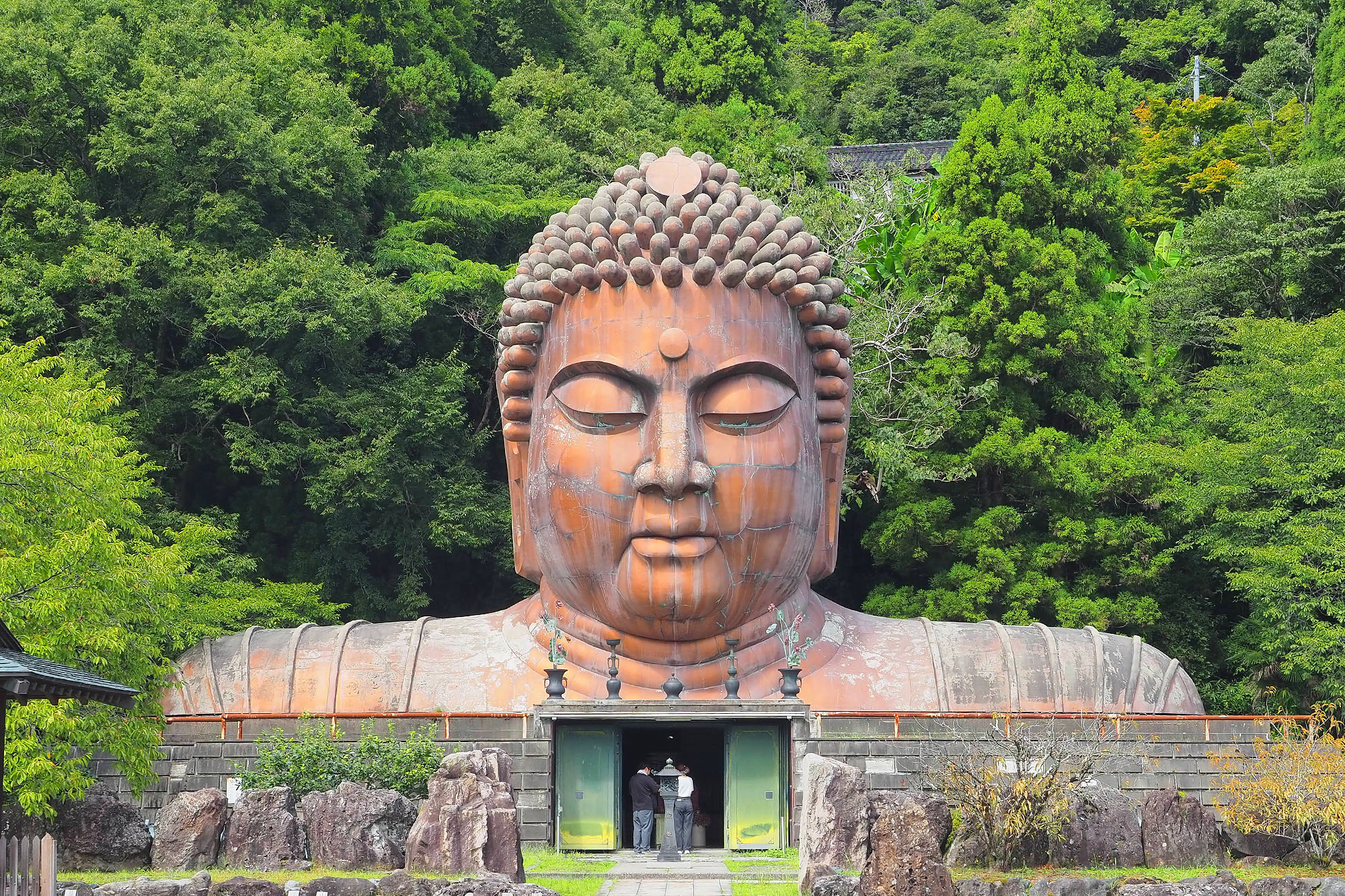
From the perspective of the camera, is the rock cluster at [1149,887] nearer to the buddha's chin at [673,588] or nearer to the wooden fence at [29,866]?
the buddha's chin at [673,588]

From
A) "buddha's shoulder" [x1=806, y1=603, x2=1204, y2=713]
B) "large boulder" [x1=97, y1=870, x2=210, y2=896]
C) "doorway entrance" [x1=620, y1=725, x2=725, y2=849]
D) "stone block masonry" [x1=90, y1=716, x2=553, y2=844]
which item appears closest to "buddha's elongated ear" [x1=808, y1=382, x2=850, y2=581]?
"buddha's shoulder" [x1=806, y1=603, x2=1204, y2=713]

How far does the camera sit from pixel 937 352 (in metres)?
26.3

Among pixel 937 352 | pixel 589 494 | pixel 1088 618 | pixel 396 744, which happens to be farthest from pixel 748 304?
pixel 1088 618

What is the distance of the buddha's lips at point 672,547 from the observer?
1803 cm

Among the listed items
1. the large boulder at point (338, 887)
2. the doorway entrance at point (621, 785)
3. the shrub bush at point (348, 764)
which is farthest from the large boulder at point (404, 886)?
the doorway entrance at point (621, 785)

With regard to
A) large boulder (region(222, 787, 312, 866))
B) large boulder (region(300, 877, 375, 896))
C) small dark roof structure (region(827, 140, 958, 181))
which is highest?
small dark roof structure (region(827, 140, 958, 181))

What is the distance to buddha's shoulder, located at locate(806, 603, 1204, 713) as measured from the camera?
19.4m

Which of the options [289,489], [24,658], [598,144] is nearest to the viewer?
[24,658]

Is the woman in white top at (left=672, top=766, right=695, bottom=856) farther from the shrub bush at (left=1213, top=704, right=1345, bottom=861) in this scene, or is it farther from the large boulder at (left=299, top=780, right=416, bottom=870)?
the shrub bush at (left=1213, top=704, right=1345, bottom=861)

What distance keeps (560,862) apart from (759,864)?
Answer: 6.66ft

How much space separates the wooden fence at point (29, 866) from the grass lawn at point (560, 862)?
218 inches

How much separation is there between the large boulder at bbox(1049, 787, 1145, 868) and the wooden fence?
8543 millimetres

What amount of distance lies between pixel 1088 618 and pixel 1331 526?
4250mm

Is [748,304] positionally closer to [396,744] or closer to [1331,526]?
[396,744]
